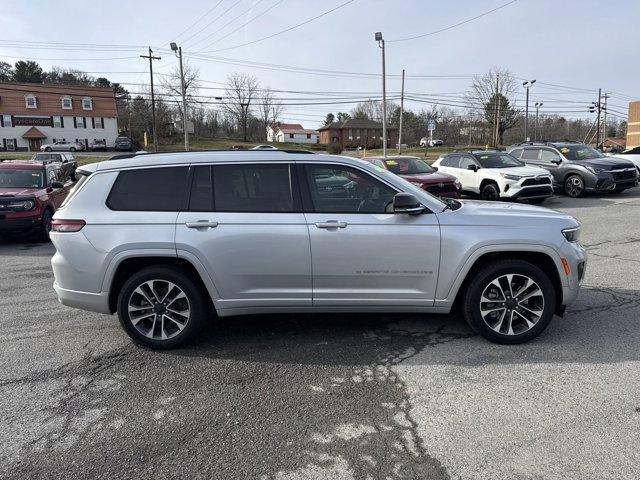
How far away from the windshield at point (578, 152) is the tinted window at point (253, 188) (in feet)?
47.8

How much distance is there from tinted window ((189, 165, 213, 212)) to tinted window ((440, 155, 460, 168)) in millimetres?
12427

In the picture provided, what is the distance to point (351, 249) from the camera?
13.6 ft

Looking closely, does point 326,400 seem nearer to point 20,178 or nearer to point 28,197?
point 28,197

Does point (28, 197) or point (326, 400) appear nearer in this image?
point (326, 400)

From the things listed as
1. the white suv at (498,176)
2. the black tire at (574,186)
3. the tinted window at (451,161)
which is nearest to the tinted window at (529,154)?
the black tire at (574,186)

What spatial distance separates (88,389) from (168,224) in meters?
1.49

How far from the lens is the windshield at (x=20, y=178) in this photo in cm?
1095

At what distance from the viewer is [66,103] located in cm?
6272

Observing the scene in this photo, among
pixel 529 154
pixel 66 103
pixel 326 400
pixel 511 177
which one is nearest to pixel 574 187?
pixel 529 154

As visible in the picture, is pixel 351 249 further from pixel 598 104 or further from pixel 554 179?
pixel 598 104

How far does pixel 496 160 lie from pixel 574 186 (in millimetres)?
2966

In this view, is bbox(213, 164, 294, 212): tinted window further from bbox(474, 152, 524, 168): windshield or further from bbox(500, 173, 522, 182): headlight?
bbox(474, 152, 524, 168): windshield

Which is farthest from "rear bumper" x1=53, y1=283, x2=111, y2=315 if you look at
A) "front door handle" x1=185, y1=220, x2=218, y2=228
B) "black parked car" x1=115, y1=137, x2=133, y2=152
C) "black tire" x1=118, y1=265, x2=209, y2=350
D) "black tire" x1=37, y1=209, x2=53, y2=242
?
"black parked car" x1=115, y1=137, x2=133, y2=152

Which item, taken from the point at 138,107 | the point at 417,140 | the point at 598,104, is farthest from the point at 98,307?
the point at 417,140
